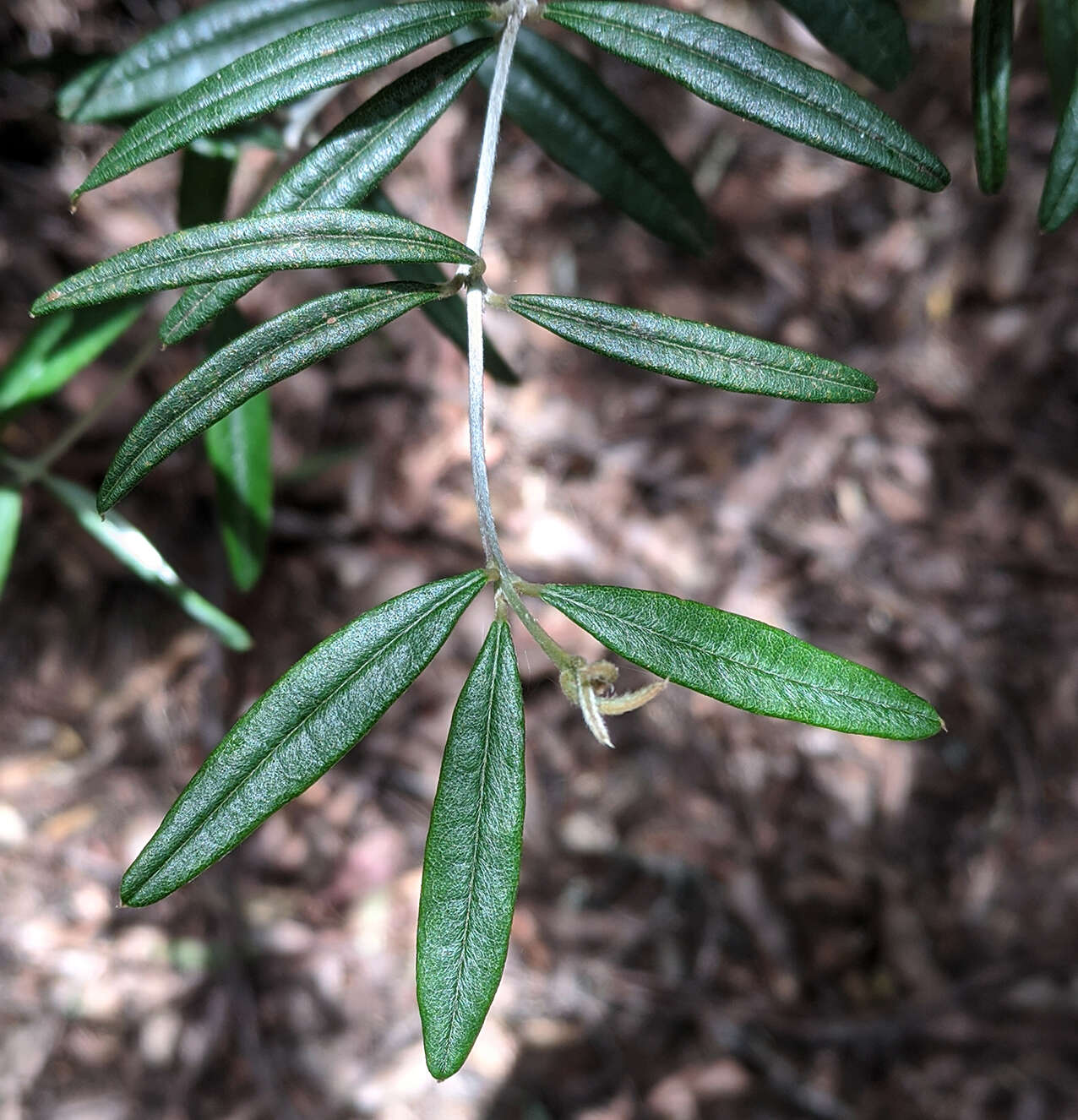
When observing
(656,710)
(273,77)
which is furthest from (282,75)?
(656,710)

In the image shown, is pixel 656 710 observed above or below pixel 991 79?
below

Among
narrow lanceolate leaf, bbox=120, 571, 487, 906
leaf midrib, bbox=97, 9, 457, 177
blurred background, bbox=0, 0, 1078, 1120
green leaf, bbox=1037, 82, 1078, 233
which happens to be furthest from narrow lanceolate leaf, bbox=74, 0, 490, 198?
blurred background, bbox=0, 0, 1078, 1120

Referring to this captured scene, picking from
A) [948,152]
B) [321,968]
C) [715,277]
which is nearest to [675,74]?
[715,277]

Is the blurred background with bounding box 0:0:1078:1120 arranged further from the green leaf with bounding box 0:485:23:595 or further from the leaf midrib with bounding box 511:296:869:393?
the leaf midrib with bounding box 511:296:869:393

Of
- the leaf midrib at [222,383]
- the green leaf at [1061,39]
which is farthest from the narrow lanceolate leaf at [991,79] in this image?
the leaf midrib at [222,383]

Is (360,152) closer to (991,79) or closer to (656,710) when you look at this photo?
(991,79)

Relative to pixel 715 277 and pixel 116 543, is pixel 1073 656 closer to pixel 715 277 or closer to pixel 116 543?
pixel 715 277
